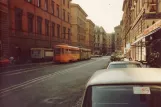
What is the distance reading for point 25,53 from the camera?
138 feet

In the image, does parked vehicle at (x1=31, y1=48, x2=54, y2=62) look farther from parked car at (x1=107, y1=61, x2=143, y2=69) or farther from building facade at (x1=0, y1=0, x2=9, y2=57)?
parked car at (x1=107, y1=61, x2=143, y2=69)

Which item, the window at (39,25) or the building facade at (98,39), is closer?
the window at (39,25)

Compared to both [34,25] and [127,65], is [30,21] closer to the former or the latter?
[34,25]

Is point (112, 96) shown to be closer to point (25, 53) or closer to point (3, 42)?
point (3, 42)

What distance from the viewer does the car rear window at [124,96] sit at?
3.40 metres

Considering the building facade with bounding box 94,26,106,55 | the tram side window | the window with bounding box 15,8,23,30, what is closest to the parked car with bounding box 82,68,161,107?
the window with bounding box 15,8,23,30

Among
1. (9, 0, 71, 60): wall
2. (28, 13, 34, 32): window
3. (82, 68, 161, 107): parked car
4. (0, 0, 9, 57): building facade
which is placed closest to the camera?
(82, 68, 161, 107): parked car

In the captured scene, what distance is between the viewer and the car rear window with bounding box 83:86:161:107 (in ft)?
11.2

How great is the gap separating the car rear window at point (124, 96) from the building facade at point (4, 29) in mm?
32112

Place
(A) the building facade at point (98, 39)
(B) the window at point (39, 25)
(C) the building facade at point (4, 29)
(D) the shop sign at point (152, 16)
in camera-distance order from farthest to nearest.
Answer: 1. (A) the building facade at point (98, 39)
2. (B) the window at point (39, 25)
3. (C) the building facade at point (4, 29)
4. (D) the shop sign at point (152, 16)

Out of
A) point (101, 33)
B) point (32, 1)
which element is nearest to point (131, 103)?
point (32, 1)

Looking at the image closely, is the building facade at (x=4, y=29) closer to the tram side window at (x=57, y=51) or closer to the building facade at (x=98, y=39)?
the tram side window at (x=57, y=51)

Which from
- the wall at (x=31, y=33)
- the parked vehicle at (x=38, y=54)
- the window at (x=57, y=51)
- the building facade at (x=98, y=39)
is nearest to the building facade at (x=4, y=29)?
the wall at (x=31, y=33)

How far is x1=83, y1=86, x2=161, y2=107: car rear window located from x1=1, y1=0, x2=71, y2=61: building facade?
112ft
